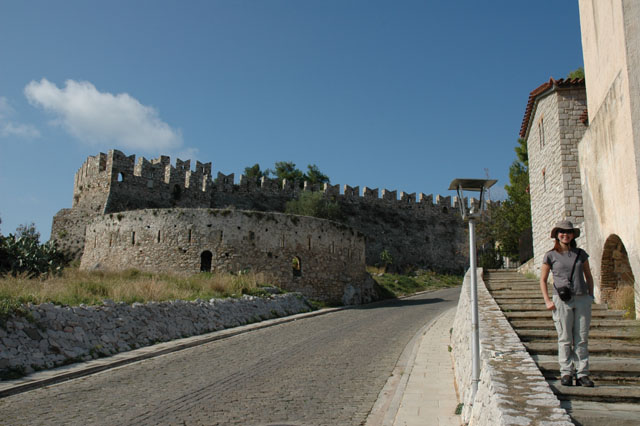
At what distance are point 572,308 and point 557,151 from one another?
947 cm

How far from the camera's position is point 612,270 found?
10.7 metres

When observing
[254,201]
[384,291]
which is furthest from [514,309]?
[254,201]

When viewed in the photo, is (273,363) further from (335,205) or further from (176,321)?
(335,205)

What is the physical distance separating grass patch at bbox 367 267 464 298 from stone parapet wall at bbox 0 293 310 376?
15743 millimetres

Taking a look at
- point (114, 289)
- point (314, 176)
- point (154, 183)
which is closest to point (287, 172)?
point (314, 176)

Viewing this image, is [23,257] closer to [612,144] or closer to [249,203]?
[249,203]

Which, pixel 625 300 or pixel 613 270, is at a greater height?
pixel 613 270

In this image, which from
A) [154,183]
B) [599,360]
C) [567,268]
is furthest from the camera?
[154,183]

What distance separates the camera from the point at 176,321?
49.1 ft

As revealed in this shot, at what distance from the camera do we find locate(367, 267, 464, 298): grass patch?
3222cm

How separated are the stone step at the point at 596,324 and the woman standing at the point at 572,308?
306 cm

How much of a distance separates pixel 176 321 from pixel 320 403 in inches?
331

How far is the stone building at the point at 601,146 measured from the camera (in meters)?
8.88

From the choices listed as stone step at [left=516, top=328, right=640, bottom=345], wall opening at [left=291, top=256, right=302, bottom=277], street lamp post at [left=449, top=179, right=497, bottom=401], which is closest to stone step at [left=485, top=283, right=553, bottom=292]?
stone step at [left=516, top=328, right=640, bottom=345]
